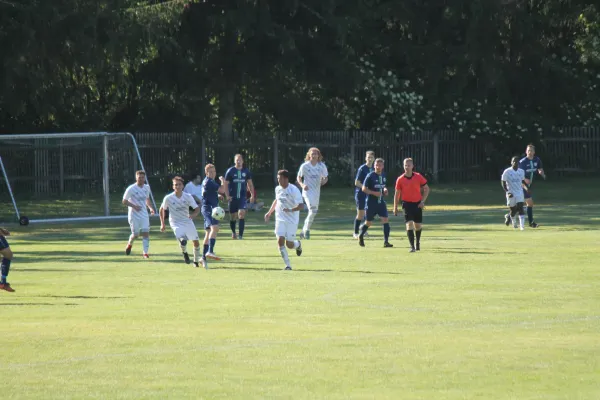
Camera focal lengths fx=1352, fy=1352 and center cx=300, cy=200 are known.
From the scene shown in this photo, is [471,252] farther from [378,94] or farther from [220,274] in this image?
[378,94]

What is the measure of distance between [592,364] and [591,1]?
44.9 m

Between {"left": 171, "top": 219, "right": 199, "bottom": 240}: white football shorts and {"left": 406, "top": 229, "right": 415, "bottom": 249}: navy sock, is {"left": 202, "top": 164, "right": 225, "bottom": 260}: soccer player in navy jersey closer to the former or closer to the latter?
{"left": 171, "top": 219, "right": 199, "bottom": 240}: white football shorts

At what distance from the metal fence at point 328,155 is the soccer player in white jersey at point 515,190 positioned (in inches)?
588

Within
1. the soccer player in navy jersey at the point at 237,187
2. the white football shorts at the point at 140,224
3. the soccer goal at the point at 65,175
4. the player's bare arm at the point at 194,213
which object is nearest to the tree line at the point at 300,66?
the soccer goal at the point at 65,175

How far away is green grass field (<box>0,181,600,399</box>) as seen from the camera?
38.7ft

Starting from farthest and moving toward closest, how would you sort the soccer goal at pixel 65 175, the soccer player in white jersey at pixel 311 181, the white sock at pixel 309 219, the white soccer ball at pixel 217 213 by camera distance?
the soccer goal at pixel 65 175 < the soccer player in white jersey at pixel 311 181 < the white sock at pixel 309 219 < the white soccer ball at pixel 217 213

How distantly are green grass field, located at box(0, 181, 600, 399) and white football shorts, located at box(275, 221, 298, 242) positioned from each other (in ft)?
2.19

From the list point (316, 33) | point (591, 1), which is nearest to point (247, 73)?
point (316, 33)

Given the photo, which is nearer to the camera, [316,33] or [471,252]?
[471,252]

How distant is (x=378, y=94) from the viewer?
53.0 metres

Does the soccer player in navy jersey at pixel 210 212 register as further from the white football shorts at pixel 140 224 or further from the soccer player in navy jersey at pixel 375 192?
the soccer player in navy jersey at pixel 375 192

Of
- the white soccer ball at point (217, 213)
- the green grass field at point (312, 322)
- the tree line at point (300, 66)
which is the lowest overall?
the green grass field at point (312, 322)

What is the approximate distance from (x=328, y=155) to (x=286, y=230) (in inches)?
1142

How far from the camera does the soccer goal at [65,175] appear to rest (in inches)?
1619
